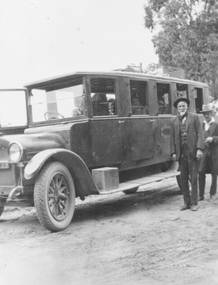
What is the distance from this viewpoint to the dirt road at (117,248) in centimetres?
314

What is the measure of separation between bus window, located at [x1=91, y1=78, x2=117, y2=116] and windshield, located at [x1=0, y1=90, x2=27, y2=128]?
1.22 m

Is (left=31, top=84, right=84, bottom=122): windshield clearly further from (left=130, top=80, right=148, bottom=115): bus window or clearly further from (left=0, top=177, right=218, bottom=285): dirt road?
(left=0, top=177, right=218, bottom=285): dirt road

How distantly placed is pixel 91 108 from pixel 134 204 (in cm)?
212

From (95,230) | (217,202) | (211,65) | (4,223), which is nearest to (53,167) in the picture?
(95,230)

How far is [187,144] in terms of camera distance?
6.07 m

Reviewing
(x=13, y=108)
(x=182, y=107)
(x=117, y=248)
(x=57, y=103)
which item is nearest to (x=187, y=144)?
(x=182, y=107)

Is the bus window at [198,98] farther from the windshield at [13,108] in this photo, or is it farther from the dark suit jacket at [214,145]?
the windshield at [13,108]

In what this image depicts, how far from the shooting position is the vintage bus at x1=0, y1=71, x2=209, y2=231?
5.07 meters

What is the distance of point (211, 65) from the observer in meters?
21.8

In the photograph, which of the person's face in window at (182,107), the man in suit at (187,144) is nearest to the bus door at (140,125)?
the man in suit at (187,144)

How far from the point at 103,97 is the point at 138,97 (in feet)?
3.06

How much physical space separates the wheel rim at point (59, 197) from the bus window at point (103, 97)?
1.12 m

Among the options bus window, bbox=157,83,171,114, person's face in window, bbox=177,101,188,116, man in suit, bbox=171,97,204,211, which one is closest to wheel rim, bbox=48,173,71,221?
man in suit, bbox=171,97,204,211

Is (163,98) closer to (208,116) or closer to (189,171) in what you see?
(208,116)
